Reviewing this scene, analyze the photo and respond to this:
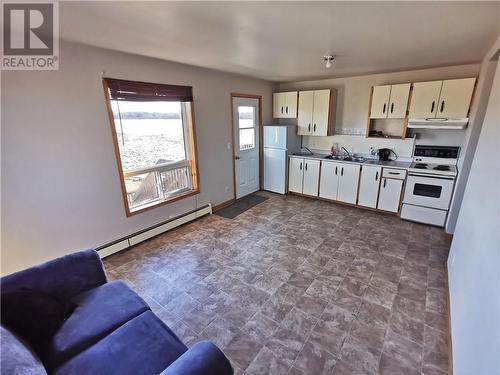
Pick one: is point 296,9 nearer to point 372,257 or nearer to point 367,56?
point 367,56

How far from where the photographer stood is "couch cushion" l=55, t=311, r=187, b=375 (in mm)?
1238

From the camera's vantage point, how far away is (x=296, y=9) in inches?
62.3

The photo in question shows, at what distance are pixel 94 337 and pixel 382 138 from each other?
479cm

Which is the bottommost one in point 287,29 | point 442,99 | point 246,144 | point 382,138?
point 246,144

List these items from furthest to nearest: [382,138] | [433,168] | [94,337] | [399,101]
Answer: [382,138] < [399,101] < [433,168] < [94,337]

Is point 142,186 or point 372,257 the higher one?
point 142,186

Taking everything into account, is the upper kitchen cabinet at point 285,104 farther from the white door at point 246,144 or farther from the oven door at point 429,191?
the oven door at point 429,191

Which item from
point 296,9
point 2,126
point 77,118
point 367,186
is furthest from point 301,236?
point 2,126

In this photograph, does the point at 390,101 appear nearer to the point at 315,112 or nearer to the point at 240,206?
the point at 315,112

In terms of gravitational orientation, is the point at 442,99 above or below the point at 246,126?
above

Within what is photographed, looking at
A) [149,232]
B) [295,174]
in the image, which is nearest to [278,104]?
[295,174]

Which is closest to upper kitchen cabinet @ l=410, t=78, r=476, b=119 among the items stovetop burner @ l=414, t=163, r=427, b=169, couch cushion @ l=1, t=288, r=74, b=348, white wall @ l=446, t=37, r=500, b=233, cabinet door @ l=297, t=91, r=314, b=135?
white wall @ l=446, t=37, r=500, b=233

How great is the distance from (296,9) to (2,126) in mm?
2616

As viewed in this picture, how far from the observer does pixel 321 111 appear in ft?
15.3
